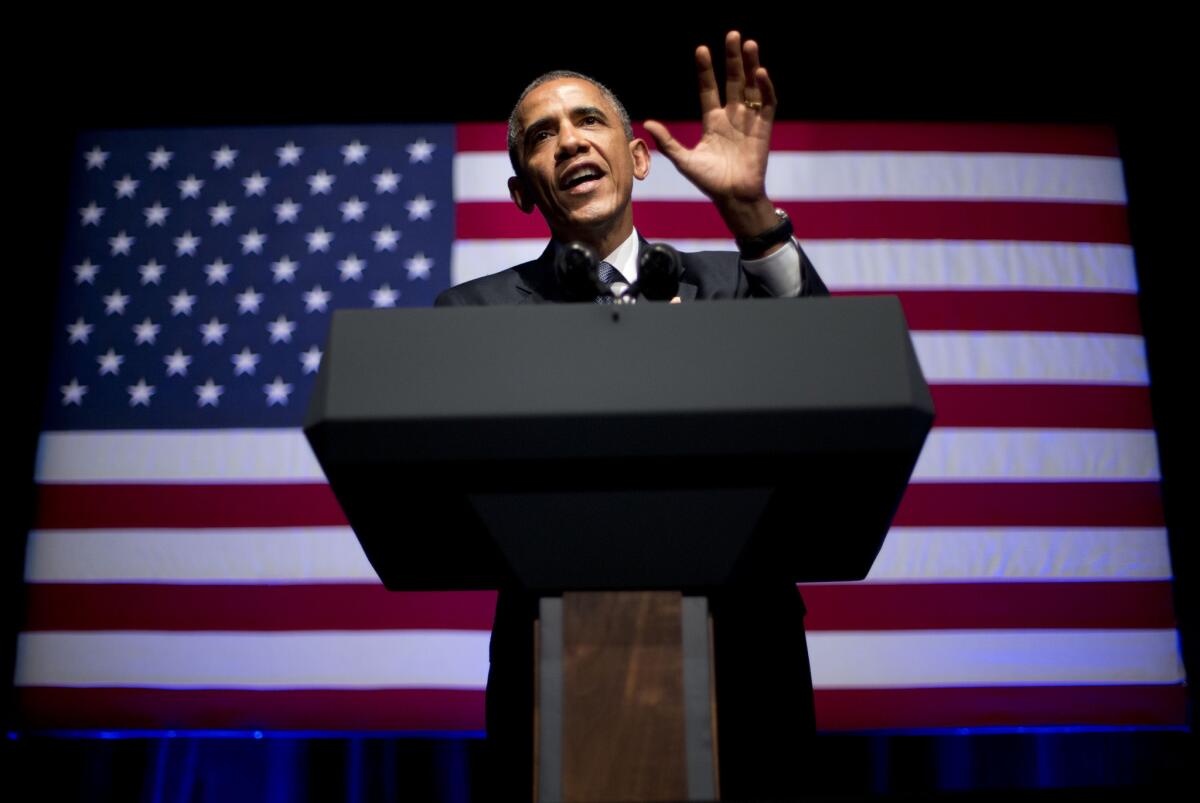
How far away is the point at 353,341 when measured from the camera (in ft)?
2.23

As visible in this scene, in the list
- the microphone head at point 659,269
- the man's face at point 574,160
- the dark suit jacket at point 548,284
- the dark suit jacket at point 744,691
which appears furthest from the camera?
the man's face at point 574,160

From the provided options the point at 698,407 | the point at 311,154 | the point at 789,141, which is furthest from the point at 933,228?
the point at 698,407

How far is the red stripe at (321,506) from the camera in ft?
7.22

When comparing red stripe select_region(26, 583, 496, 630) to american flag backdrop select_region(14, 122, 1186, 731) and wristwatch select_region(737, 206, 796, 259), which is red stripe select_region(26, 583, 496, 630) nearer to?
american flag backdrop select_region(14, 122, 1186, 731)

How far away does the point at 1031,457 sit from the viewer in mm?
2240

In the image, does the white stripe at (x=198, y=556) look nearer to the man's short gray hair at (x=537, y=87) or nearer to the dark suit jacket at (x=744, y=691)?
the man's short gray hair at (x=537, y=87)

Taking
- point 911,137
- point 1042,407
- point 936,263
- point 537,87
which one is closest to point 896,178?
point 911,137

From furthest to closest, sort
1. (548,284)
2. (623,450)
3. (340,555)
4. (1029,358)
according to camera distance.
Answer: (1029,358) < (340,555) < (548,284) < (623,450)

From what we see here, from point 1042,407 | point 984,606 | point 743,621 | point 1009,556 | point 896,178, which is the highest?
point 896,178

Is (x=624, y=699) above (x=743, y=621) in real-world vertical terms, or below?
below

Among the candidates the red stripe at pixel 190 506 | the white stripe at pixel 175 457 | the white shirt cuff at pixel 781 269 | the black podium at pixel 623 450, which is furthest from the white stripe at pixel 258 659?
the black podium at pixel 623 450

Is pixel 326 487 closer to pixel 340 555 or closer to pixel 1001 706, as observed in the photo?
pixel 340 555

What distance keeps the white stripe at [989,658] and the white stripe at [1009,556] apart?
119mm

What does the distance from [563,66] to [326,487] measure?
1107 mm
